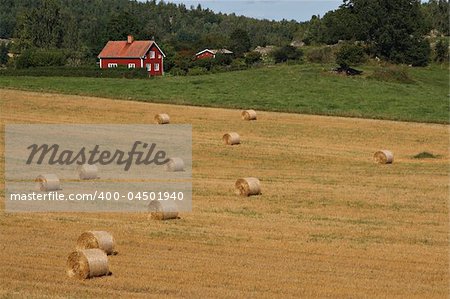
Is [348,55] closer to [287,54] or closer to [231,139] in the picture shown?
[287,54]

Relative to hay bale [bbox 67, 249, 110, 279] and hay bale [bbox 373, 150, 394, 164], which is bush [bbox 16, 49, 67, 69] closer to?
hay bale [bbox 373, 150, 394, 164]

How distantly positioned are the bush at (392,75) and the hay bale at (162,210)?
53.8 meters

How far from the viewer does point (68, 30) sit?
7215 inches

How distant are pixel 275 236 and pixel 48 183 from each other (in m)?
10.2

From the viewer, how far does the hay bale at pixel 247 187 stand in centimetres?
2975

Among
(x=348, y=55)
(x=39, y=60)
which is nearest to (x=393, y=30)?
(x=348, y=55)

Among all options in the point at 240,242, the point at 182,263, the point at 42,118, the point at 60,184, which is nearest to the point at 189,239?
the point at 240,242

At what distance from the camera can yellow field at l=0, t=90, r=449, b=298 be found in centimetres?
1748

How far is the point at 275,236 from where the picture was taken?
2306 cm

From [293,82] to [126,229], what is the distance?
51.4m

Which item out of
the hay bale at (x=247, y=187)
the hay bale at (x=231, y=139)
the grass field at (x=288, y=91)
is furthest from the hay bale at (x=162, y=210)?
the grass field at (x=288, y=91)

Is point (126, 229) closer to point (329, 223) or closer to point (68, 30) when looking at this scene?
point (329, 223)

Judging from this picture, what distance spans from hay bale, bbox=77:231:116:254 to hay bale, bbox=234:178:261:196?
10433 mm

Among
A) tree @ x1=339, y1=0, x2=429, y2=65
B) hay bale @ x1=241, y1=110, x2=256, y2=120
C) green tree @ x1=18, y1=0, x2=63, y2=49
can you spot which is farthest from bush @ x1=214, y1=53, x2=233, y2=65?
green tree @ x1=18, y1=0, x2=63, y2=49
